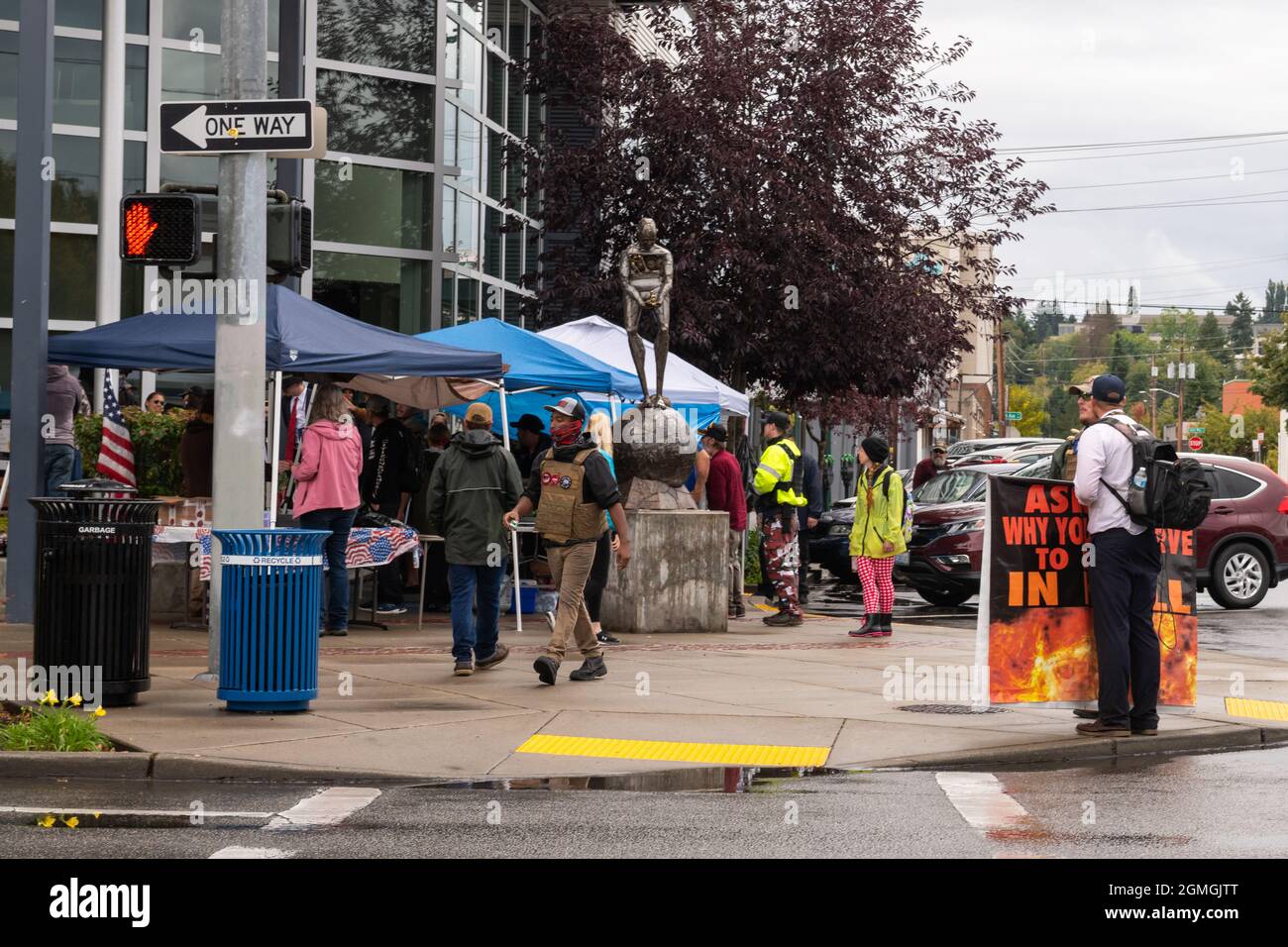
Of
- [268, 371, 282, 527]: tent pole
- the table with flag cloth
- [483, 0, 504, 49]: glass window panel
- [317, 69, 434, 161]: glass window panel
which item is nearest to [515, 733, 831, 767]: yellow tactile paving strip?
[268, 371, 282, 527]: tent pole

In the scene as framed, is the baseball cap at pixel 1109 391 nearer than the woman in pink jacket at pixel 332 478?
Yes

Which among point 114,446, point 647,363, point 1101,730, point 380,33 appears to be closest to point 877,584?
point 647,363

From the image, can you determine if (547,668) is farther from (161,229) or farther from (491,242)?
(491,242)

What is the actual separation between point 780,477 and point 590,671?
205 inches

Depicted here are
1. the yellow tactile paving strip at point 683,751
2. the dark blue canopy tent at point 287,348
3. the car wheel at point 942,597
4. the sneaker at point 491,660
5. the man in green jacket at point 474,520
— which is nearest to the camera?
the yellow tactile paving strip at point 683,751

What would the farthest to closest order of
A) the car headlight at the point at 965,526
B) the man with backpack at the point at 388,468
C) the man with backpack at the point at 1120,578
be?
1. the car headlight at the point at 965,526
2. the man with backpack at the point at 388,468
3. the man with backpack at the point at 1120,578

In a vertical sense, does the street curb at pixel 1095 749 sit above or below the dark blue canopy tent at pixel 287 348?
below

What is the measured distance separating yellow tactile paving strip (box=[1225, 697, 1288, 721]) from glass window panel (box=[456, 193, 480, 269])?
43.6 ft

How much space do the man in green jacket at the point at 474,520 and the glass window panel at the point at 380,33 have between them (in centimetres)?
1054

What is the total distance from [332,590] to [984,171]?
43.2ft

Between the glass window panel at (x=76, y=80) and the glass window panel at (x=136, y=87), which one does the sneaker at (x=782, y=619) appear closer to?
the glass window panel at (x=136, y=87)

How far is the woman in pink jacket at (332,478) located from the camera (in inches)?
562

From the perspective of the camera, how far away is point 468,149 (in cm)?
2339

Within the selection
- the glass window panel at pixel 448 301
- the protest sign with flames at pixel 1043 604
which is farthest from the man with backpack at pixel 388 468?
the protest sign with flames at pixel 1043 604
